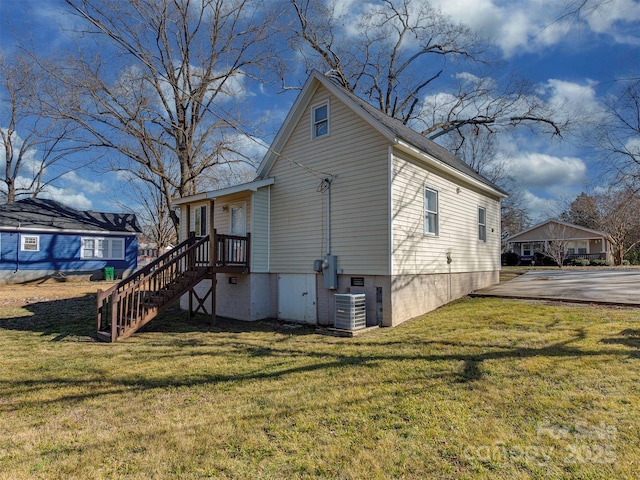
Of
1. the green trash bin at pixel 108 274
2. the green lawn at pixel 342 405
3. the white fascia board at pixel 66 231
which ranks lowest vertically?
the green lawn at pixel 342 405

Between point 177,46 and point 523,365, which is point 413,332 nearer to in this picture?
point 523,365

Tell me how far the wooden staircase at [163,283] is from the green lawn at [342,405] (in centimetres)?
95

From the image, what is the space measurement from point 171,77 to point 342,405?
18571 mm

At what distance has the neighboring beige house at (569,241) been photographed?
3372 cm

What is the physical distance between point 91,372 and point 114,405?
68.3 inches

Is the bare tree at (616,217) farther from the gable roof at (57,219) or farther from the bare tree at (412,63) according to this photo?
the gable roof at (57,219)

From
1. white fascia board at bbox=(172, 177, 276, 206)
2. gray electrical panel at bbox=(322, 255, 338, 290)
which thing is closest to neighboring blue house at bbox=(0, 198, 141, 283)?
white fascia board at bbox=(172, 177, 276, 206)

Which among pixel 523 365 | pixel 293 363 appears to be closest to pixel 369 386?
pixel 293 363

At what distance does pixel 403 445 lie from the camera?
3459mm

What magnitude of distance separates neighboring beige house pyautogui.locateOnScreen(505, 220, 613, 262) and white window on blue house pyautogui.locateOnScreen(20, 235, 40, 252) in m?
37.3

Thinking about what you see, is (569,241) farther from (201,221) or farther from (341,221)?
(201,221)

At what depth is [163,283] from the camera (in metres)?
10.5

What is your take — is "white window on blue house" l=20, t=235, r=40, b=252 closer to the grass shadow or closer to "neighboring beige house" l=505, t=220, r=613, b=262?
the grass shadow

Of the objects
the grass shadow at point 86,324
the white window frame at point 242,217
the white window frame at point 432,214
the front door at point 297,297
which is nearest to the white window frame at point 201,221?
the white window frame at point 242,217
